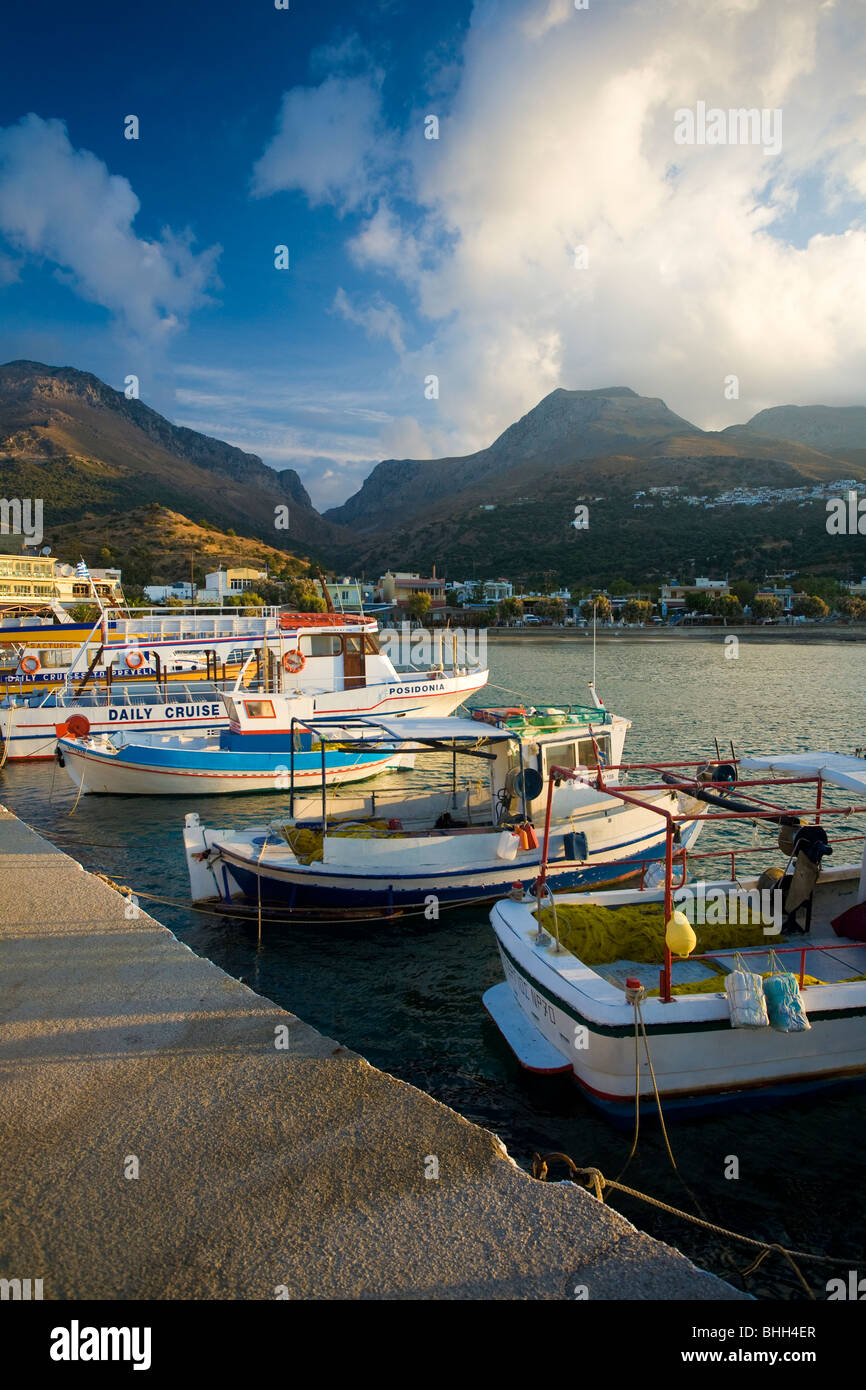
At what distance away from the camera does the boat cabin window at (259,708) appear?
74.4 feet

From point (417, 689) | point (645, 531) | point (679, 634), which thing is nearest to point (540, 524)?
point (645, 531)

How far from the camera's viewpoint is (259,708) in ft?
75.0

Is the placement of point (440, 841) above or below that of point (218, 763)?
above

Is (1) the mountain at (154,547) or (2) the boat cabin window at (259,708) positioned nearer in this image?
(2) the boat cabin window at (259,708)

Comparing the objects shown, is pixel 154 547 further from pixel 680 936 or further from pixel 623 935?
pixel 680 936

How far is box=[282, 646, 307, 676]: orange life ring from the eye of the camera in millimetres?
26672

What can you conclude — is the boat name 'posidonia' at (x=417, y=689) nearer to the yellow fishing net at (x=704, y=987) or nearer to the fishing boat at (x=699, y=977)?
the fishing boat at (x=699, y=977)

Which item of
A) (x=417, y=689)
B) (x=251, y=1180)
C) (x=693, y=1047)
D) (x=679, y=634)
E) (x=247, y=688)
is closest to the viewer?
(x=251, y=1180)

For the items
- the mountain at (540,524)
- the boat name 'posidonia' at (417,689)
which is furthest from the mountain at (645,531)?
the boat name 'posidonia' at (417,689)

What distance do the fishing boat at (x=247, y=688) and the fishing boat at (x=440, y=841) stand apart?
37.5ft

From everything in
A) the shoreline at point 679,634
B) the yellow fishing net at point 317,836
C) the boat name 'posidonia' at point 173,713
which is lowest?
the yellow fishing net at point 317,836

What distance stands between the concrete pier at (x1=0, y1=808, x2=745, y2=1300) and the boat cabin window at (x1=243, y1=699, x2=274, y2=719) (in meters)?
15.8

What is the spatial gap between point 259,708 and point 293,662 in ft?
13.6
